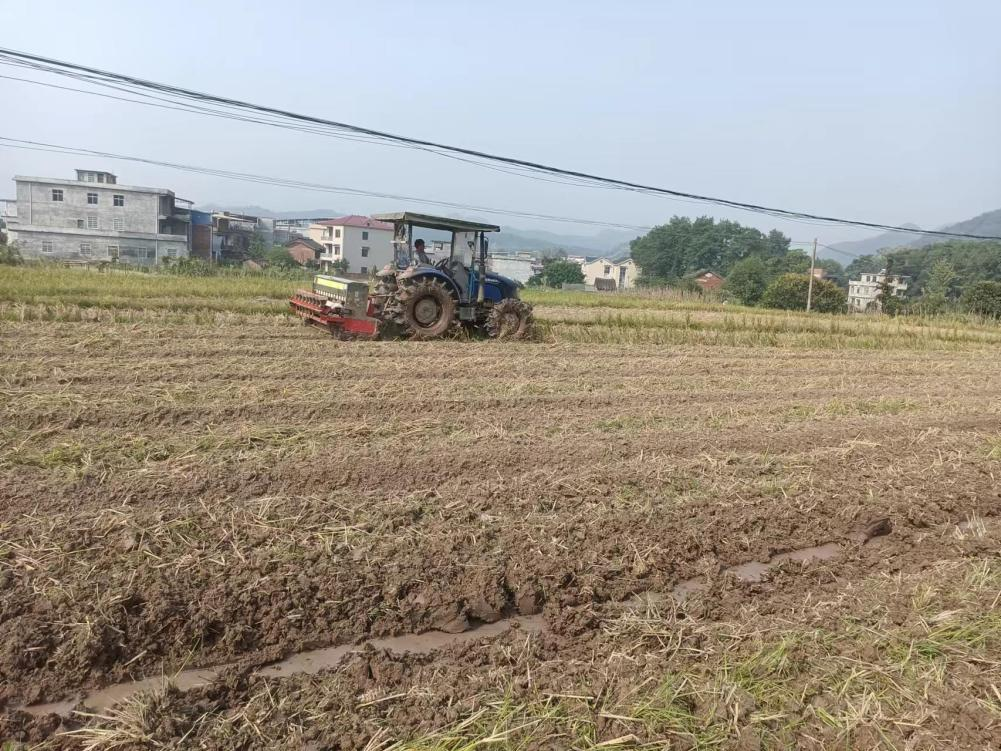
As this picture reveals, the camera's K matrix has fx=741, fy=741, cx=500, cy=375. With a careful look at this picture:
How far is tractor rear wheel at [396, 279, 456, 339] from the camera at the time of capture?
11.8 m

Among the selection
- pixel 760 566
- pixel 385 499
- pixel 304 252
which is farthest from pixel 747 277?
pixel 385 499

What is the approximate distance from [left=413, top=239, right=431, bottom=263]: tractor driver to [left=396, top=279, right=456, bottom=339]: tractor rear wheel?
1.75 ft

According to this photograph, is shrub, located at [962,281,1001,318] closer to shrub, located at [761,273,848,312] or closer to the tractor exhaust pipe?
shrub, located at [761,273,848,312]

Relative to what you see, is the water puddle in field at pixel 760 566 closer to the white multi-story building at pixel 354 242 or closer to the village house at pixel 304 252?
the village house at pixel 304 252

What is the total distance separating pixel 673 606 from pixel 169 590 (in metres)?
2.54

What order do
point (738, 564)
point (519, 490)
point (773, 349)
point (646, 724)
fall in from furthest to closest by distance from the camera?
point (773, 349)
point (519, 490)
point (738, 564)
point (646, 724)

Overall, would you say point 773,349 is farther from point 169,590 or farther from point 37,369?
point 169,590

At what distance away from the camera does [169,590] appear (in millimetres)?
3633

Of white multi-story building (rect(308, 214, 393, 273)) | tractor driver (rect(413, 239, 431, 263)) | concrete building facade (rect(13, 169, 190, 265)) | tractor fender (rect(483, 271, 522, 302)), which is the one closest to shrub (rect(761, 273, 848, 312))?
tractor fender (rect(483, 271, 522, 302))

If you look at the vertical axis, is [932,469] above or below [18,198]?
below

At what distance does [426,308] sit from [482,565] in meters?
8.30

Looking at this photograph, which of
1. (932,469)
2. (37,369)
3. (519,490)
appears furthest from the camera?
(37,369)

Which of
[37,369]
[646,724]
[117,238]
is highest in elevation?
[117,238]

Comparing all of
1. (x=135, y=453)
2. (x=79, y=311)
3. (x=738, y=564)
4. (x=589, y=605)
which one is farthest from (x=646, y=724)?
(x=79, y=311)
